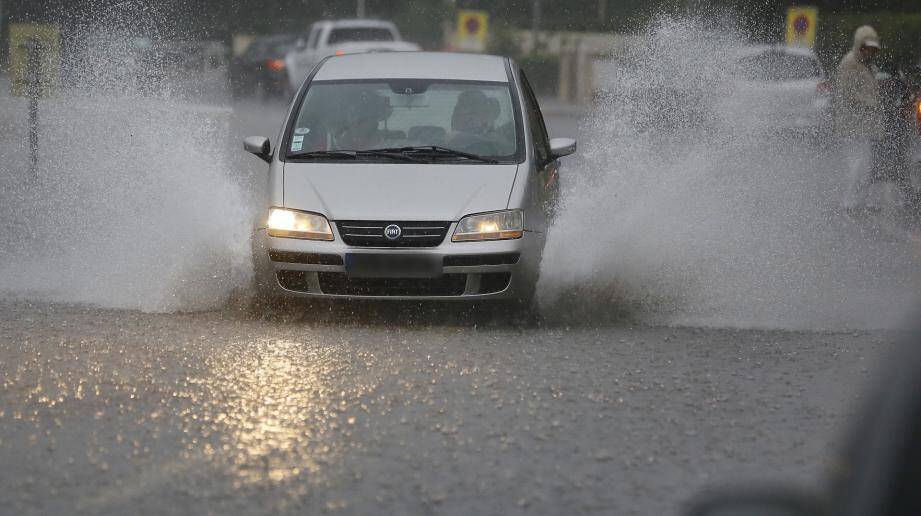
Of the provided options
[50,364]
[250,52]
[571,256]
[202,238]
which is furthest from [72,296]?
[250,52]

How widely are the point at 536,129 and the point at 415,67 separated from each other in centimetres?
93

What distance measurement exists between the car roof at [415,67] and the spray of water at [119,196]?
1.41 metres

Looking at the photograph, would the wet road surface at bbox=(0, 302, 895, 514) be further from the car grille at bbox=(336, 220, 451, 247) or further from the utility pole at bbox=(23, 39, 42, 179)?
the utility pole at bbox=(23, 39, 42, 179)

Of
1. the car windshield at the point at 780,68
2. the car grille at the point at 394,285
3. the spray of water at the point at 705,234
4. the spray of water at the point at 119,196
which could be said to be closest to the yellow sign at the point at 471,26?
the car windshield at the point at 780,68

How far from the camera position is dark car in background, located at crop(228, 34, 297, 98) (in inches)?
1528

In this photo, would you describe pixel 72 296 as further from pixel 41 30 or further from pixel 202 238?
pixel 41 30

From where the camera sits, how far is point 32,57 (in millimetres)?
15578

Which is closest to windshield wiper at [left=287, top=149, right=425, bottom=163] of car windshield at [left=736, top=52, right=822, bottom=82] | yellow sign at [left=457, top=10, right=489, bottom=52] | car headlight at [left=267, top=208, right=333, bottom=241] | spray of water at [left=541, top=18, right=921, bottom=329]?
car headlight at [left=267, top=208, right=333, bottom=241]

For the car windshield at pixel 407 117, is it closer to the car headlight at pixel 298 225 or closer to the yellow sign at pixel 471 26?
the car headlight at pixel 298 225

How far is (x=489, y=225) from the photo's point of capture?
8328 millimetres

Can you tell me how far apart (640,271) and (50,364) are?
418cm

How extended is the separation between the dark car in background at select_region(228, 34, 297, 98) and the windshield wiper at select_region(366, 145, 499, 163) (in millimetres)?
30037

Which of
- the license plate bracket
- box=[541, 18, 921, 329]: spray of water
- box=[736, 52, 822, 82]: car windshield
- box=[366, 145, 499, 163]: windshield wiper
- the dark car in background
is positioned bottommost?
the dark car in background

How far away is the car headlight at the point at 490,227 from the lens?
8266 millimetres
